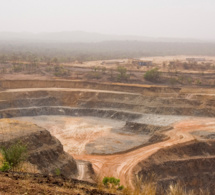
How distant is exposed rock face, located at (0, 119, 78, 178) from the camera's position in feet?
86.0

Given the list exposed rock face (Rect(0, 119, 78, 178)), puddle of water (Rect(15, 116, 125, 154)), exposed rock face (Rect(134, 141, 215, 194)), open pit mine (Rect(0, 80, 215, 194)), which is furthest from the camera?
puddle of water (Rect(15, 116, 125, 154))

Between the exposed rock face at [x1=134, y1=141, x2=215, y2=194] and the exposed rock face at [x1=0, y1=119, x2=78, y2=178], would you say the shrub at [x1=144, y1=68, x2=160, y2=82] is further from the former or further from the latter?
the exposed rock face at [x1=0, y1=119, x2=78, y2=178]

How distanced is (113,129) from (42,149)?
69.0 feet

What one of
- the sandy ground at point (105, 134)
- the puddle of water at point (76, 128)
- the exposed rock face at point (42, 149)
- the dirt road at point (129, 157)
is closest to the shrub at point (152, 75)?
the puddle of water at point (76, 128)

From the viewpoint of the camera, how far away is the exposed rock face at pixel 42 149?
2620cm

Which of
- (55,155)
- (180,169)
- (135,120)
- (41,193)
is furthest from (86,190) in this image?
(135,120)

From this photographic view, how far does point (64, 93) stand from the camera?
60375 millimetres

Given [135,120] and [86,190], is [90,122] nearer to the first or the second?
[135,120]

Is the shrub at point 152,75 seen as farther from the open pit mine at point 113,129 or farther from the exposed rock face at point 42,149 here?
the exposed rock face at point 42,149

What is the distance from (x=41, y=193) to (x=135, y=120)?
1511 inches

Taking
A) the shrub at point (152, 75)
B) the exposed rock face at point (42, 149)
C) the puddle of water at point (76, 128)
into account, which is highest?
the shrub at point (152, 75)

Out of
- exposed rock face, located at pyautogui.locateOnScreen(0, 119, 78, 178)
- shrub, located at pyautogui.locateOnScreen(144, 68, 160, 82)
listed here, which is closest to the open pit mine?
exposed rock face, located at pyautogui.locateOnScreen(0, 119, 78, 178)

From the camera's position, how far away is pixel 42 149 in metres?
27.5

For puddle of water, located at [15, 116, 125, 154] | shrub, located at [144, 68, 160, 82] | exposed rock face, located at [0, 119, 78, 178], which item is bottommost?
puddle of water, located at [15, 116, 125, 154]
